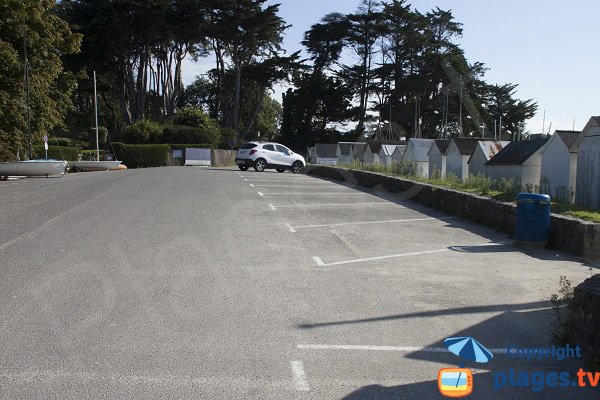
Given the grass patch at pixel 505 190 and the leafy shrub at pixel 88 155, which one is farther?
the leafy shrub at pixel 88 155

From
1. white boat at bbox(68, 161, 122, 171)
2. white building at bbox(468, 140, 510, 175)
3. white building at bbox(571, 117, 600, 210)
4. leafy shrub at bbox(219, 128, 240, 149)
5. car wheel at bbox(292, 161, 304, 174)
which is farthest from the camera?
leafy shrub at bbox(219, 128, 240, 149)

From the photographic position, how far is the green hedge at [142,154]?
177 feet

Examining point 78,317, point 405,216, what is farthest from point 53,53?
point 78,317

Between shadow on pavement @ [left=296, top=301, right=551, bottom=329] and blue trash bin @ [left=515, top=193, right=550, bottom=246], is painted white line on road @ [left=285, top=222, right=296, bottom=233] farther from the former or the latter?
shadow on pavement @ [left=296, top=301, right=551, bottom=329]

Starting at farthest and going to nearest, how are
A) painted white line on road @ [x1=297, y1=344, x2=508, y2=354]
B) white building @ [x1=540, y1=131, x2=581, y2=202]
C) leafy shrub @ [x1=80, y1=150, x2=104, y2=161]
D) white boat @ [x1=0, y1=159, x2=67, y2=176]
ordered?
leafy shrub @ [x1=80, y1=150, x2=104, y2=161] < white boat @ [x1=0, y1=159, x2=67, y2=176] < white building @ [x1=540, y1=131, x2=581, y2=202] < painted white line on road @ [x1=297, y1=344, x2=508, y2=354]

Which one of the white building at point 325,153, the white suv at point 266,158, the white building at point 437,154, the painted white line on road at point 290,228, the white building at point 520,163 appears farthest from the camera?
the white building at point 325,153

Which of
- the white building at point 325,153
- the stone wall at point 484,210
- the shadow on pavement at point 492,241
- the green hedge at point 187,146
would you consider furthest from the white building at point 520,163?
the white building at point 325,153

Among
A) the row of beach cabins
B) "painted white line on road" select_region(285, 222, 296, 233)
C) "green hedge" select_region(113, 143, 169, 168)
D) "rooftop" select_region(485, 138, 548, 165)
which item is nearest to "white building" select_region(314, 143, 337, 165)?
"green hedge" select_region(113, 143, 169, 168)

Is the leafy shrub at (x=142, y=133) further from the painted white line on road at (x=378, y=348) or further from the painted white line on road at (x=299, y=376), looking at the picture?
the painted white line on road at (x=299, y=376)

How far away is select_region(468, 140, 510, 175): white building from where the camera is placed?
25.9 m

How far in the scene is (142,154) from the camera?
54250 millimetres

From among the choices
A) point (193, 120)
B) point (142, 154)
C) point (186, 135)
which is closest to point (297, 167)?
point (142, 154)

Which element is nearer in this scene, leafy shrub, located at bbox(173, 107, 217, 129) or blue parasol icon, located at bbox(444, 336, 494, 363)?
blue parasol icon, located at bbox(444, 336, 494, 363)

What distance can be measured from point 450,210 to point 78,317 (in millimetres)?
11477
